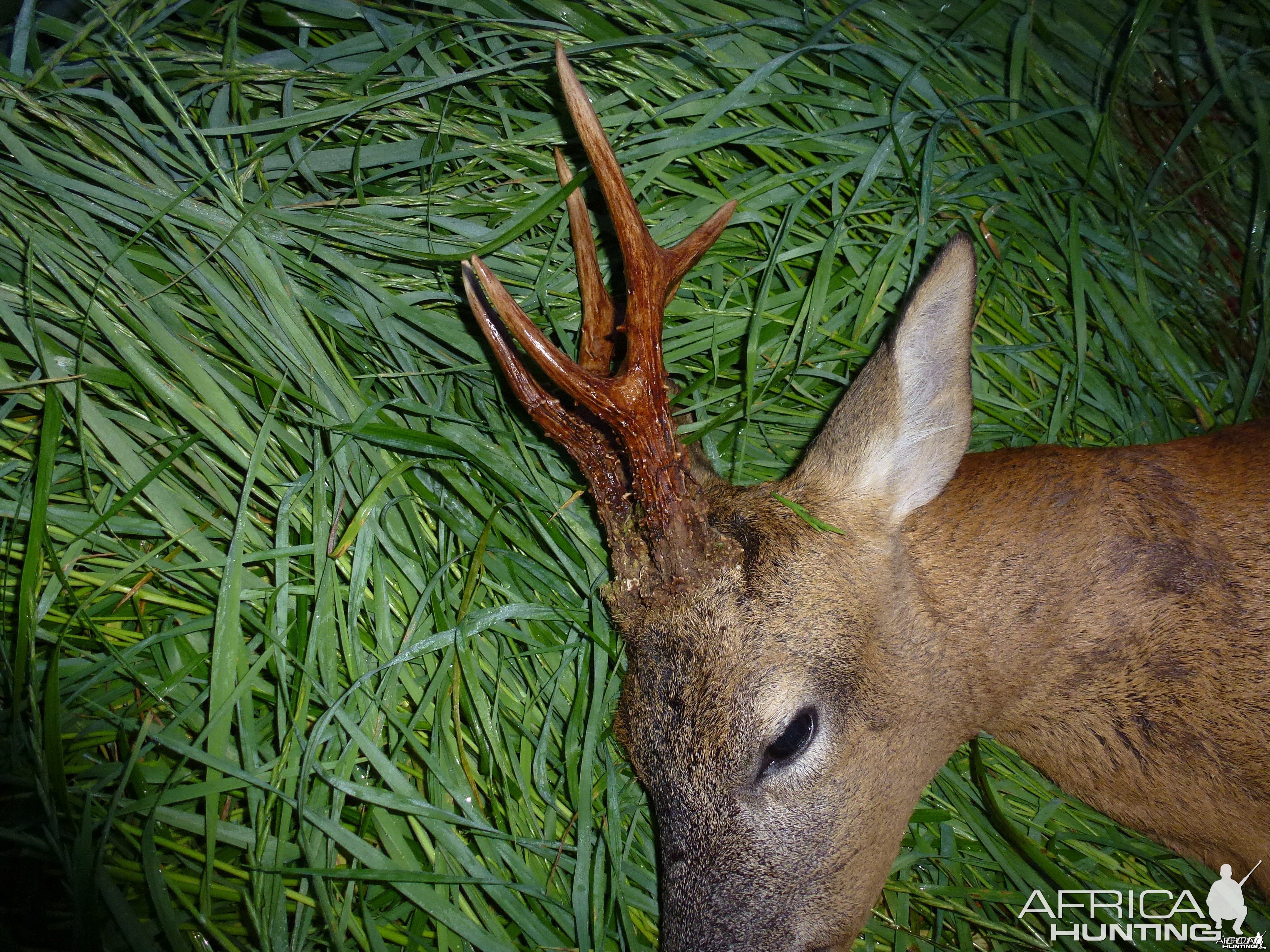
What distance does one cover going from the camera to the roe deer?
6.95 feet

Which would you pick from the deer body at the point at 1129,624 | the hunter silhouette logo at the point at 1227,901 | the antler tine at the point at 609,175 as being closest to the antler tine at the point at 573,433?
the antler tine at the point at 609,175

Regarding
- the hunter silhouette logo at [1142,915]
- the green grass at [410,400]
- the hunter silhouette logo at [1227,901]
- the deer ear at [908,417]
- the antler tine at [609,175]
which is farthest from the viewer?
the hunter silhouette logo at [1142,915]

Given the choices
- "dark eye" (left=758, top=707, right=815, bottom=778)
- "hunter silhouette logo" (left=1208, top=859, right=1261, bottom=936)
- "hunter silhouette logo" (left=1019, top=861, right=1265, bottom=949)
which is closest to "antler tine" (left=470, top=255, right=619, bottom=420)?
"dark eye" (left=758, top=707, right=815, bottom=778)

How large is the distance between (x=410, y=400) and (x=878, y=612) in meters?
1.57

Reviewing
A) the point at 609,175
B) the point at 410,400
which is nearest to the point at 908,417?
the point at 609,175

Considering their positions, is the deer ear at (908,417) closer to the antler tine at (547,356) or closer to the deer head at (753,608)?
the deer head at (753,608)

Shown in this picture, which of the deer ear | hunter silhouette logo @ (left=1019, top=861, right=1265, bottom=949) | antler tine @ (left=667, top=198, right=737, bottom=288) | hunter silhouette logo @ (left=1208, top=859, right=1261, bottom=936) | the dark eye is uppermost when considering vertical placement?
antler tine @ (left=667, top=198, right=737, bottom=288)

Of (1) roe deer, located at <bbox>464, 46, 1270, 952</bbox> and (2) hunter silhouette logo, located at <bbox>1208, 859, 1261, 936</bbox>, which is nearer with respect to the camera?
(1) roe deer, located at <bbox>464, 46, 1270, 952</bbox>

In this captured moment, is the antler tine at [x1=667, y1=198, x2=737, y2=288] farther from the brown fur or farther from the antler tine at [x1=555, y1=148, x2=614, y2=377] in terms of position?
the brown fur

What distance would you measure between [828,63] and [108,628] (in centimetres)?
310

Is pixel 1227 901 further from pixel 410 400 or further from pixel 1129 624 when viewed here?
pixel 410 400

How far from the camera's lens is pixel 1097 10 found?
10.6 feet

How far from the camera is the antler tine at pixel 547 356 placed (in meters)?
2.03

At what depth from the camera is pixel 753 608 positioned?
85.5 inches
